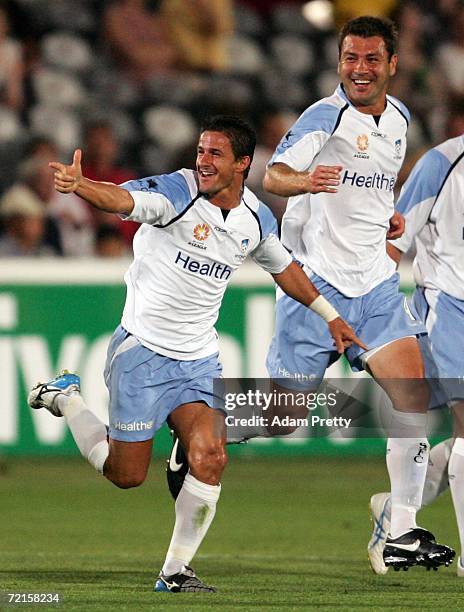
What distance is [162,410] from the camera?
7215 millimetres

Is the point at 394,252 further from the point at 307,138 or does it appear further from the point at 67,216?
the point at 67,216

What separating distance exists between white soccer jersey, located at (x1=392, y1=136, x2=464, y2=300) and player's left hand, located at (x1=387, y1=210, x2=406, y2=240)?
0.39 feet

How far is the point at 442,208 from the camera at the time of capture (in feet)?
26.4

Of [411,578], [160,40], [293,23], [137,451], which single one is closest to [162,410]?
[137,451]

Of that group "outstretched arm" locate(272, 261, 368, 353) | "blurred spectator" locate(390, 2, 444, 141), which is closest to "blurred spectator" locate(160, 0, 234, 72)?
"blurred spectator" locate(390, 2, 444, 141)

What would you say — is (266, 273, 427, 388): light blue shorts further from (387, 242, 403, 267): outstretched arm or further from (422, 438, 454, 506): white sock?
(422, 438, 454, 506): white sock

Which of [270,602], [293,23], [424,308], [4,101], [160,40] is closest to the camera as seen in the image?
[270,602]

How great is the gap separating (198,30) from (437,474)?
8.27 m

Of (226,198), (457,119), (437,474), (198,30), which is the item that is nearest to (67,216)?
(198,30)

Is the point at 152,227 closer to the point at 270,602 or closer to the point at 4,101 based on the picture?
the point at 270,602

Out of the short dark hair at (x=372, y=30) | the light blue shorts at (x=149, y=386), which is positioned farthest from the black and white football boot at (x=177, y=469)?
the short dark hair at (x=372, y=30)

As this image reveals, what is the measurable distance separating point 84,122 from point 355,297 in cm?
722

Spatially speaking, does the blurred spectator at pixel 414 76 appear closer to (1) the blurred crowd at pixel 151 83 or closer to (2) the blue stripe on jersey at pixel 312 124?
(1) the blurred crowd at pixel 151 83

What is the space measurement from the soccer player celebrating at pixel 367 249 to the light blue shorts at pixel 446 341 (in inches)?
5.6
